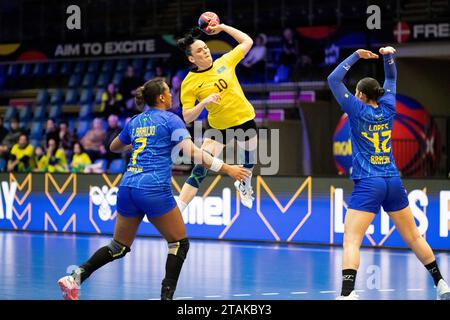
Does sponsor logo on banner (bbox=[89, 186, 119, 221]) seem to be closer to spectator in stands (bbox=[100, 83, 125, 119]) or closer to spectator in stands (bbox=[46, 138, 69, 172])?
spectator in stands (bbox=[46, 138, 69, 172])

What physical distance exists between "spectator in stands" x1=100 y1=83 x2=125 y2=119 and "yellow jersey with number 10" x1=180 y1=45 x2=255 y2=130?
12.0 meters

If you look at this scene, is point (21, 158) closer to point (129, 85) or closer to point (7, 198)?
point (7, 198)

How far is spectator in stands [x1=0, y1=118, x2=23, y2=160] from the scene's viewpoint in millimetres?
23109

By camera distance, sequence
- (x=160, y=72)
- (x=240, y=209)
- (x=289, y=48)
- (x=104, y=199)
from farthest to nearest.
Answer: (x=160, y=72) < (x=289, y=48) < (x=104, y=199) < (x=240, y=209)

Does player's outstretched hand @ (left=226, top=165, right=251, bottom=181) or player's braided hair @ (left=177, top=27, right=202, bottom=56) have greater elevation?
player's braided hair @ (left=177, top=27, right=202, bottom=56)

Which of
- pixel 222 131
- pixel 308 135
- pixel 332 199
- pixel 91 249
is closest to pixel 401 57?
pixel 308 135

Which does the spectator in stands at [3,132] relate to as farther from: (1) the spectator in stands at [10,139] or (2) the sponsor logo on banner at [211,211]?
(2) the sponsor logo on banner at [211,211]

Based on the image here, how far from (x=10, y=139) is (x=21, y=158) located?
162 centimetres

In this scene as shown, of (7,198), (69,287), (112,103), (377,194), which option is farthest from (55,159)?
(377,194)

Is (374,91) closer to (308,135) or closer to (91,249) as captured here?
(91,249)

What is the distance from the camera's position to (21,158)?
22.3 m

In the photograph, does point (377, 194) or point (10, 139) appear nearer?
point (377, 194)

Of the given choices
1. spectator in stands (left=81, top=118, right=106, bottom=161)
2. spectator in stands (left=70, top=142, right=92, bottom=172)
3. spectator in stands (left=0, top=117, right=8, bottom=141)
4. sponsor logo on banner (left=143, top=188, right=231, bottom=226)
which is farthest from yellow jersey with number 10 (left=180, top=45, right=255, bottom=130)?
spectator in stands (left=0, top=117, right=8, bottom=141)

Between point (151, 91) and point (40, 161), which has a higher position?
point (151, 91)
